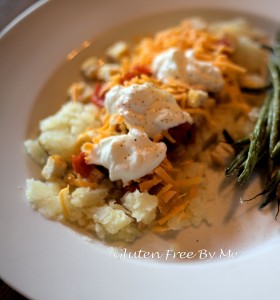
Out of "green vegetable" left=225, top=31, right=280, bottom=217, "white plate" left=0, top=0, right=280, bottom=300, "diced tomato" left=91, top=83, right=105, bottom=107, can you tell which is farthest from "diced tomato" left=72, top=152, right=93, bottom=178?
"green vegetable" left=225, top=31, right=280, bottom=217

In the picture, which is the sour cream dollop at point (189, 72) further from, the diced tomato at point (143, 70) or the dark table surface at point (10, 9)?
the dark table surface at point (10, 9)

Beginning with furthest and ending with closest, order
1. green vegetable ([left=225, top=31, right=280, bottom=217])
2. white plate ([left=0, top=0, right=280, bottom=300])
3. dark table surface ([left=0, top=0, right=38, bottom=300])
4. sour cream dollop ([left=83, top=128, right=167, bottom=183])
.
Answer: dark table surface ([left=0, top=0, right=38, bottom=300]) → green vegetable ([left=225, top=31, right=280, bottom=217]) → sour cream dollop ([left=83, top=128, right=167, bottom=183]) → white plate ([left=0, top=0, right=280, bottom=300])

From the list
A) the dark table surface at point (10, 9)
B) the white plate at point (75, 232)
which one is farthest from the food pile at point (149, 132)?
the dark table surface at point (10, 9)

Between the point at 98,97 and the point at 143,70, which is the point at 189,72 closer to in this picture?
the point at 143,70

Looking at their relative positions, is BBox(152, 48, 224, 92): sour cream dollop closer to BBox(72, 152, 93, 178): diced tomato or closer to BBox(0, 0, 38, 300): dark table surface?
BBox(72, 152, 93, 178): diced tomato

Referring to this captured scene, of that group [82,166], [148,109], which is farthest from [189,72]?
[82,166]
